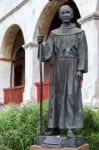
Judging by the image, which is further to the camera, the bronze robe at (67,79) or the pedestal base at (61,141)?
the bronze robe at (67,79)

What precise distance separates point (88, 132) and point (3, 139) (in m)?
1.68

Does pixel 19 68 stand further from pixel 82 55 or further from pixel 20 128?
pixel 82 55

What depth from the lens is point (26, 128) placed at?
9555mm

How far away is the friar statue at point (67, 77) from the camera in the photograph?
7363 mm

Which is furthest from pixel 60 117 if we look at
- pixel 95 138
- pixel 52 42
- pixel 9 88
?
pixel 9 88

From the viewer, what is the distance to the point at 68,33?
24.6ft

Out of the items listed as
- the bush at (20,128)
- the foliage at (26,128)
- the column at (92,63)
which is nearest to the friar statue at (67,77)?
the foliage at (26,128)

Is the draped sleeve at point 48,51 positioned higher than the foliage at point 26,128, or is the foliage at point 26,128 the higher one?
the draped sleeve at point 48,51

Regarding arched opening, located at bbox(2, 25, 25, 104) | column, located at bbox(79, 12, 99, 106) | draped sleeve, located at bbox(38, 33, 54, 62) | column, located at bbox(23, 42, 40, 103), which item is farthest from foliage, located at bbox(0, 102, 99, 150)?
arched opening, located at bbox(2, 25, 25, 104)

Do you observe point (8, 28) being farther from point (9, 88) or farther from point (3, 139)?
point (3, 139)

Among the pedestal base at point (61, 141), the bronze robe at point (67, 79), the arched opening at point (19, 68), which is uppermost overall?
the arched opening at point (19, 68)

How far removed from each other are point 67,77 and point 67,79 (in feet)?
0.10

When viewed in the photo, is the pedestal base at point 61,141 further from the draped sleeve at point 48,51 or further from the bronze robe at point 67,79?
the draped sleeve at point 48,51

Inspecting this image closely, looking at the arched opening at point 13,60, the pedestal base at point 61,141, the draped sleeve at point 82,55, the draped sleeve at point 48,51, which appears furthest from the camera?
the arched opening at point 13,60
